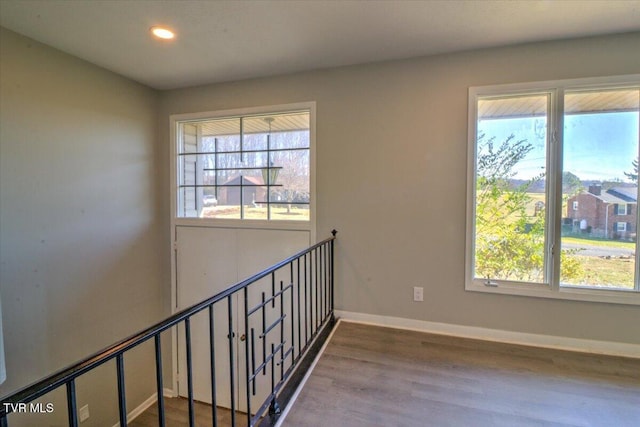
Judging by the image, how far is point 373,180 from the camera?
2756 millimetres

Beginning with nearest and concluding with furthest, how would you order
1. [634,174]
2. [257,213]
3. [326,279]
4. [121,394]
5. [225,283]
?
[121,394] < [634,174] < [326,279] < [257,213] < [225,283]

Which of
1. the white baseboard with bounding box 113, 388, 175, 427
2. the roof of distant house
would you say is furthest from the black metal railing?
the roof of distant house

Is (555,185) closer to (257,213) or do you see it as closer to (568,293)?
(568,293)

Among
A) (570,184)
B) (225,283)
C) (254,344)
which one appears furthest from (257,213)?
(570,184)

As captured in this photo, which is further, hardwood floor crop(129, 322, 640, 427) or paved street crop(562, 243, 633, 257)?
paved street crop(562, 243, 633, 257)

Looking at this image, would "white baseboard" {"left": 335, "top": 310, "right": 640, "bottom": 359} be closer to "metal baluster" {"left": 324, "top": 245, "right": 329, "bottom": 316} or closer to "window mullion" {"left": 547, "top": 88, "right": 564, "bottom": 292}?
"metal baluster" {"left": 324, "top": 245, "right": 329, "bottom": 316}

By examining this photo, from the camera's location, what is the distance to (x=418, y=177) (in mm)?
2641

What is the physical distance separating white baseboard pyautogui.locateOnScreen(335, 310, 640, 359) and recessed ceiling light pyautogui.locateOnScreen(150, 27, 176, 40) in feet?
8.77

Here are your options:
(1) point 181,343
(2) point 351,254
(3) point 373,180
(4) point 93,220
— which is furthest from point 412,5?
(1) point 181,343

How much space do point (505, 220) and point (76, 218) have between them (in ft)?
12.2

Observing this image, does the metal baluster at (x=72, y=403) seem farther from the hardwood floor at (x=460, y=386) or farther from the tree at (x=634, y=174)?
the tree at (x=634, y=174)

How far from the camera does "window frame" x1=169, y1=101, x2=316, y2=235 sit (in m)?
2.94

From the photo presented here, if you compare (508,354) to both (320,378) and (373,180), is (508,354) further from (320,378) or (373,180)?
(373,180)

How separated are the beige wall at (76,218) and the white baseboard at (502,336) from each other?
2243 millimetres
